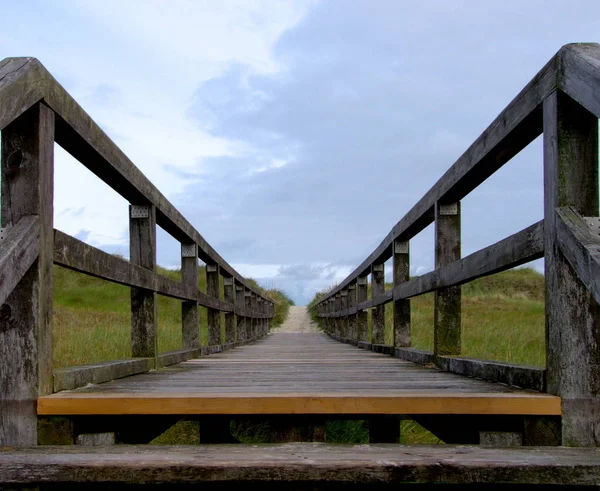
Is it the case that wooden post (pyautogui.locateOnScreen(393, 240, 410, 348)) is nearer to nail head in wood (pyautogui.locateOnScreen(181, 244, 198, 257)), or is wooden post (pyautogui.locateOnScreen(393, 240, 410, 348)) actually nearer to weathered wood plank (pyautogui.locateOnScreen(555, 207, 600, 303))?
nail head in wood (pyautogui.locateOnScreen(181, 244, 198, 257))

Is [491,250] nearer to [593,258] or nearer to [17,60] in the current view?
[593,258]

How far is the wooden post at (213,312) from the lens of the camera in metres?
6.75

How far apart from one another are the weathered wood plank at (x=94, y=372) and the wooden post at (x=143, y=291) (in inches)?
5.2

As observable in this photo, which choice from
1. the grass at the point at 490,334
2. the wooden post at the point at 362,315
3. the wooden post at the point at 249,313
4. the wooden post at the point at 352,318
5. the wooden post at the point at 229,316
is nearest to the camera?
the grass at the point at 490,334

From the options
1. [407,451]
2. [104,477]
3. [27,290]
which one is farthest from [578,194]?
[27,290]

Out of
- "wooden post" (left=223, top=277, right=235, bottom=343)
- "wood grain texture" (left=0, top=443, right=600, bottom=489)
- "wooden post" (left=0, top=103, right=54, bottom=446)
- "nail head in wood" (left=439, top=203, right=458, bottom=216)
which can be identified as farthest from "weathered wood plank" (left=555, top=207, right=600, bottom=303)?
"wooden post" (left=223, top=277, right=235, bottom=343)

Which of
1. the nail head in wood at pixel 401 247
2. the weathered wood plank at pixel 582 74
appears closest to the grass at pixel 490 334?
the nail head in wood at pixel 401 247

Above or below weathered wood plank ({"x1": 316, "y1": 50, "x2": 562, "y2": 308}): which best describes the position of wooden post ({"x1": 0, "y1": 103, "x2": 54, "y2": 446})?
below

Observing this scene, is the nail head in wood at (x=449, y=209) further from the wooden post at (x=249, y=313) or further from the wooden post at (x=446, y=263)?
the wooden post at (x=249, y=313)

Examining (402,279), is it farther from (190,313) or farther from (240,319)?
(240,319)

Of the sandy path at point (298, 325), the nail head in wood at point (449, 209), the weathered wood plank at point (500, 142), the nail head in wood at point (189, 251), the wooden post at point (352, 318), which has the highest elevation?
the weathered wood plank at point (500, 142)

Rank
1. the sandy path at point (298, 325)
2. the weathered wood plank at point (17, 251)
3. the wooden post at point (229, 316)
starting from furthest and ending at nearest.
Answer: the sandy path at point (298, 325), the wooden post at point (229, 316), the weathered wood plank at point (17, 251)

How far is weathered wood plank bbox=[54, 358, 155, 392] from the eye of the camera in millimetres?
2264

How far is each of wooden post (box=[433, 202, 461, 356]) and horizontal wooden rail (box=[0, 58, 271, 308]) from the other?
160 cm
